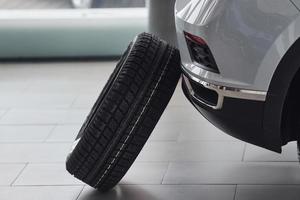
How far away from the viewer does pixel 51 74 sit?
511 cm

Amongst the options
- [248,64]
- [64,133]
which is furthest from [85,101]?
[248,64]

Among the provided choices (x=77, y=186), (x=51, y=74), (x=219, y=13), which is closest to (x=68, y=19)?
(x=51, y=74)

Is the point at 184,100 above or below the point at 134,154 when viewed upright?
below

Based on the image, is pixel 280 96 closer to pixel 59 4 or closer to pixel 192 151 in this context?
pixel 192 151

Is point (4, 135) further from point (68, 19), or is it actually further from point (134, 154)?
point (68, 19)

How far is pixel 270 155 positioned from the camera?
3.32m

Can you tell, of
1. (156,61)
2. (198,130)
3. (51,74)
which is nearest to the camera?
(156,61)

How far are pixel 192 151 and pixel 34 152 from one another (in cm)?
85

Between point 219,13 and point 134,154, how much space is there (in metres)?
0.80

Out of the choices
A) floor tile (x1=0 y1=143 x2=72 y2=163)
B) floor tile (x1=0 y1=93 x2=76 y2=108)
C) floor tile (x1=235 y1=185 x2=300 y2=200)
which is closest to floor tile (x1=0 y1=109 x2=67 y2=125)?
floor tile (x1=0 y1=93 x2=76 y2=108)

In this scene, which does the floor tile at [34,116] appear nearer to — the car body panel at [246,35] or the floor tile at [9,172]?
the floor tile at [9,172]

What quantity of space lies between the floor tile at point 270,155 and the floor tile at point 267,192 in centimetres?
31

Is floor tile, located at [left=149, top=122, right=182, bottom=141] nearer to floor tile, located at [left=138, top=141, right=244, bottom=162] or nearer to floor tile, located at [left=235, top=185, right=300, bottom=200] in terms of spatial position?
floor tile, located at [left=138, top=141, right=244, bottom=162]

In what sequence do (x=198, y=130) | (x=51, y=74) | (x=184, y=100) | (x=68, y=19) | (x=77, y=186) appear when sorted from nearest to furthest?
(x=77, y=186) < (x=198, y=130) < (x=184, y=100) < (x=51, y=74) < (x=68, y=19)
